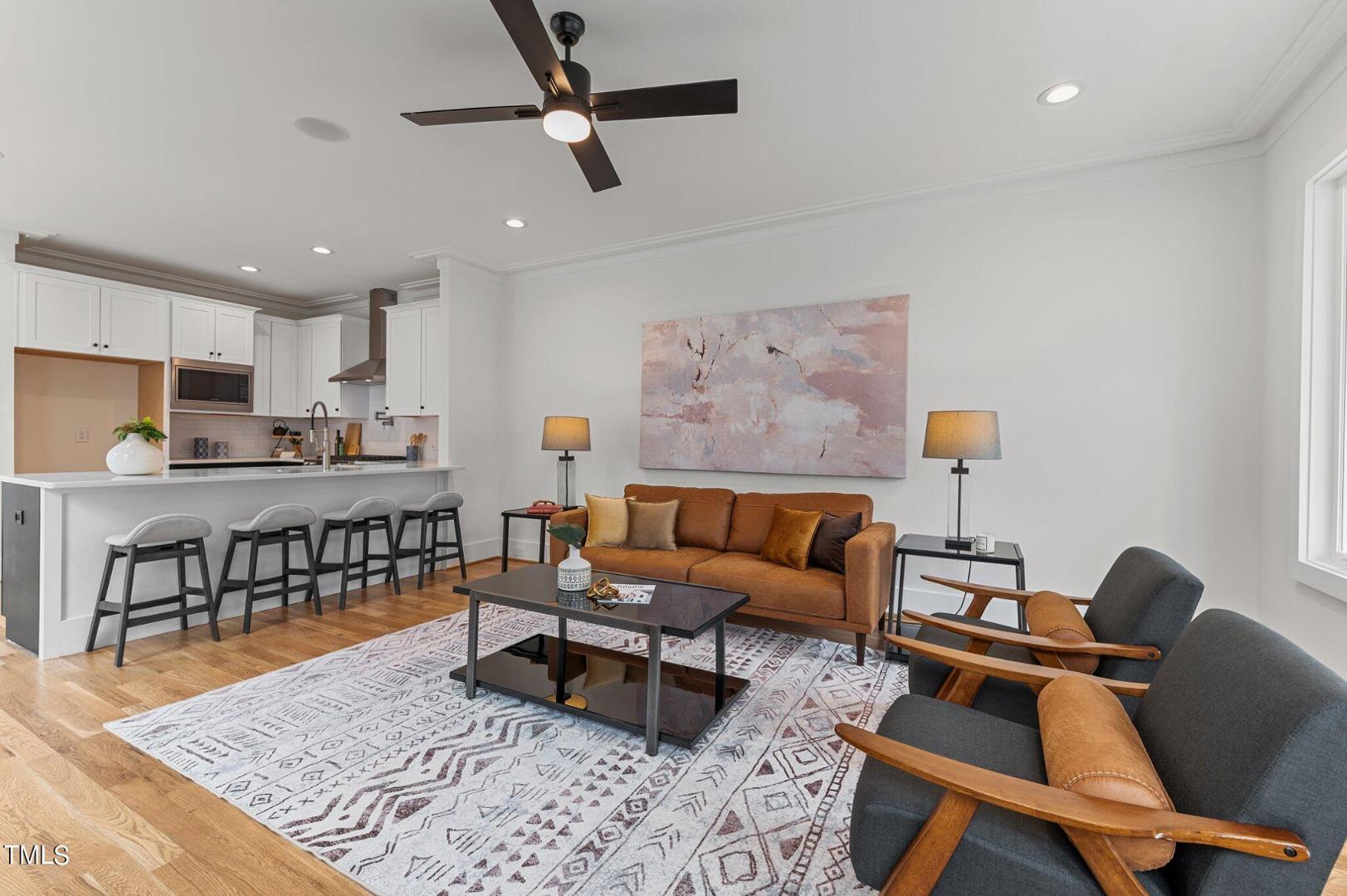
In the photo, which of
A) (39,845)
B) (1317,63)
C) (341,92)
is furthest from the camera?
(341,92)

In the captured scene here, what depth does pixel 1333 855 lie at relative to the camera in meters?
0.98

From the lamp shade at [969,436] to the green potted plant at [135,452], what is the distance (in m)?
4.49

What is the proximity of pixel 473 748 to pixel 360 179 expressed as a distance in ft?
11.6

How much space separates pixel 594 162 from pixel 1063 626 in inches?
102

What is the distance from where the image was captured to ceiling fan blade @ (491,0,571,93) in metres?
1.85

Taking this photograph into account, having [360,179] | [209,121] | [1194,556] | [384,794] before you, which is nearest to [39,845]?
[384,794]

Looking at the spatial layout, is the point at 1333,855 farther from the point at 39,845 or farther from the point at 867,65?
the point at 39,845

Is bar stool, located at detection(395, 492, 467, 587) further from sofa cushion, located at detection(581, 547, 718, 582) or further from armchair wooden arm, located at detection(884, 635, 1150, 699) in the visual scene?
armchair wooden arm, located at detection(884, 635, 1150, 699)

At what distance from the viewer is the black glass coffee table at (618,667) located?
2371 mm

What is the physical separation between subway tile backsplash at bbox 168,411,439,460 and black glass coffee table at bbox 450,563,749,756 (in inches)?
149

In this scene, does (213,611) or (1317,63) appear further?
(213,611)

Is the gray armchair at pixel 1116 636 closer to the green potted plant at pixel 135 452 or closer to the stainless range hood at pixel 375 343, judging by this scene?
the green potted plant at pixel 135 452

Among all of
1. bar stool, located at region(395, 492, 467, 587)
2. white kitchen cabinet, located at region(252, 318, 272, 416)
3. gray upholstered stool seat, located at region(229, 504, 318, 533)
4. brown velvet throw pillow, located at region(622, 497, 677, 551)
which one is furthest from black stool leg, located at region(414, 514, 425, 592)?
white kitchen cabinet, located at region(252, 318, 272, 416)

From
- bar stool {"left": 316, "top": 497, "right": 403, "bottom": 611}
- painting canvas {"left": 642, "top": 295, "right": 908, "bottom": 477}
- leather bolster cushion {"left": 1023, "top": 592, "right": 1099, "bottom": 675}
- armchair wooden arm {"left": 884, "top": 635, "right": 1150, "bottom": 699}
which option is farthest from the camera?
bar stool {"left": 316, "top": 497, "right": 403, "bottom": 611}
